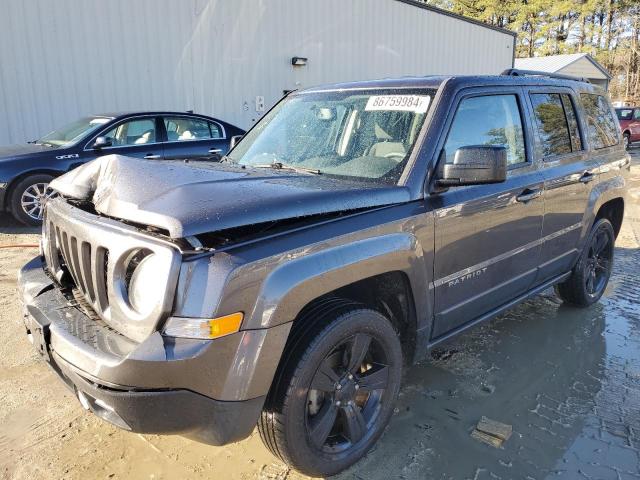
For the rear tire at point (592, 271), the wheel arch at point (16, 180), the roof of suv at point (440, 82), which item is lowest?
the rear tire at point (592, 271)

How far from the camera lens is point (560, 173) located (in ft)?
12.0

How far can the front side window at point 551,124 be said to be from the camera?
3547mm

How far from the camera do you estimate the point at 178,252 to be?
186cm

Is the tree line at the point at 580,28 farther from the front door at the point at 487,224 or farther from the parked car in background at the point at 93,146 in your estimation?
the front door at the point at 487,224

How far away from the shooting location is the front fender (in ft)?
6.44

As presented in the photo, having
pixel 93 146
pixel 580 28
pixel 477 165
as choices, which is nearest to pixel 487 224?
pixel 477 165

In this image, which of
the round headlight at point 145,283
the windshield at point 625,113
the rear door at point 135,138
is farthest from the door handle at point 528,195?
the windshield at point 625,113

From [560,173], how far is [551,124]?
1.18 ft

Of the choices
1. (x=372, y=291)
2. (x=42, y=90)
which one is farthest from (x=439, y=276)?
(x=42, y=90)

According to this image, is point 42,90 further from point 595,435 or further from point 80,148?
point 595,435

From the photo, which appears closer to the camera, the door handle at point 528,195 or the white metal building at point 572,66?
the door handle at point 528,195

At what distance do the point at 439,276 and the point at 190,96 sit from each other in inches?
419

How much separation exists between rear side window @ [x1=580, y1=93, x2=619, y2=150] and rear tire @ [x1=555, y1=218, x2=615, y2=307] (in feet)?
2.29

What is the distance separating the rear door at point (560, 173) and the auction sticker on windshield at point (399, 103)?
1038mm
